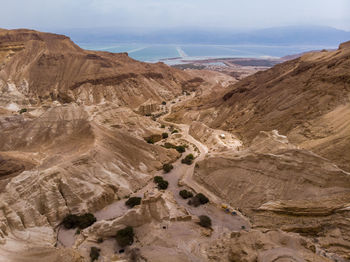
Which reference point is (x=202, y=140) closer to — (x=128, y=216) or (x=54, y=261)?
(x=128, y=216)

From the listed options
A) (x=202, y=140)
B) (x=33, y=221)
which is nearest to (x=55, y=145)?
(x=33, y=221)

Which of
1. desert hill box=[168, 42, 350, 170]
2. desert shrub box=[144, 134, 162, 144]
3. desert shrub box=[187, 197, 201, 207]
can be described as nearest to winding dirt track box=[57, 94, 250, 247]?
desert shrub box=[187, 197, 201, 207]

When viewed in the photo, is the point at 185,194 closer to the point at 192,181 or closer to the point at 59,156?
the point at 192,181

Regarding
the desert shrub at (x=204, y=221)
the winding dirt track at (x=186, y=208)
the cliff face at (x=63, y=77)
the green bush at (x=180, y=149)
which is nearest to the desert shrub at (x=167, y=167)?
the winding dirt track at (x=186, y=208)

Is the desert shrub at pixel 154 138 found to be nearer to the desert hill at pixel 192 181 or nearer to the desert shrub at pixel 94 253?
the desert hill at pixel 192 181

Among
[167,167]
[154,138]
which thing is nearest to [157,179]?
[167,167]
